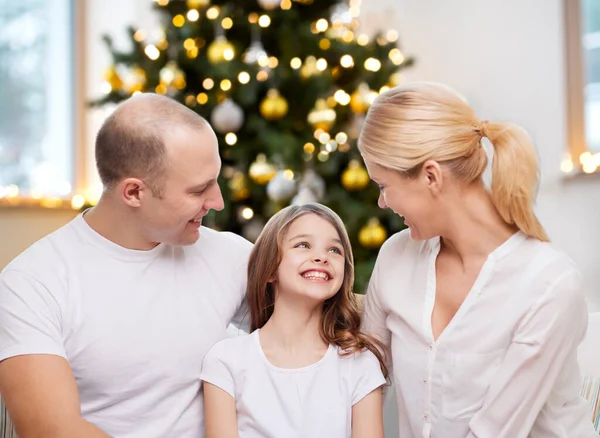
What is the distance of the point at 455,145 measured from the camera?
1.57 meters

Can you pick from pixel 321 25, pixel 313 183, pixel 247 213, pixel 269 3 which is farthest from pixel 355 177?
pixel 269 3

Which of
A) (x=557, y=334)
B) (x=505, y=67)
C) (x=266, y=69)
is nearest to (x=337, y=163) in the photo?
(x=266, y=69)

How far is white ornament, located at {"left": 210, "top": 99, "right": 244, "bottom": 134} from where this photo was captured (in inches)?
136

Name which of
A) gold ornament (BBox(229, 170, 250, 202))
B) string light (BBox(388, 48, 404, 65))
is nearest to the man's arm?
gold ornament (BBox(229, 170, 250, 202))

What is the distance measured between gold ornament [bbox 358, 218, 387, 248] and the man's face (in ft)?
6.40

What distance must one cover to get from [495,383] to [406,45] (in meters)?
3.38

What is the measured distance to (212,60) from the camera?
351cm

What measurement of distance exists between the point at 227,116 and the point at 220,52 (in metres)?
0.30

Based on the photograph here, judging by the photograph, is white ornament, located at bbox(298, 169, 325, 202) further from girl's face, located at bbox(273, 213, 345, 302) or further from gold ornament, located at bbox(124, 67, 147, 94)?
girl's face, located at bbox(273, 213, 345, 302)

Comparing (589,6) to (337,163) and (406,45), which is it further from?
(337,163)

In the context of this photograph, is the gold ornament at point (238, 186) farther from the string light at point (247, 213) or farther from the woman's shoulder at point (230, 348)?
the woman's shoulder at point (230, 348)

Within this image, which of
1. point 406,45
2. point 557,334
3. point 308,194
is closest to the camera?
point 557,334

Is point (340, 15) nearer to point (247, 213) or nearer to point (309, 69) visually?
point (309, 69)

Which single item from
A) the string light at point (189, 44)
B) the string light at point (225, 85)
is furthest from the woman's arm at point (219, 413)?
the string light at point (189, 44)
